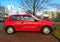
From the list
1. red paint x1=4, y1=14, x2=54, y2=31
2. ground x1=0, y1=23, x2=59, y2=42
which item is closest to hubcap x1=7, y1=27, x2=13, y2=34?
red paint x1=4, y1=14, x2=54, y2=31

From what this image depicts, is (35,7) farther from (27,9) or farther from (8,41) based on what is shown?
(8,41)

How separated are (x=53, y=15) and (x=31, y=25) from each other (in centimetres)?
11862

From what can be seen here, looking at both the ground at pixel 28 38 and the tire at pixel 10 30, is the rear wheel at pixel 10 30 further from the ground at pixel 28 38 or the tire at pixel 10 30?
the ground at pixel 28 38

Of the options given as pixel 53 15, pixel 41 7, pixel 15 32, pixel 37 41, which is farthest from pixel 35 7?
pixel 53 15

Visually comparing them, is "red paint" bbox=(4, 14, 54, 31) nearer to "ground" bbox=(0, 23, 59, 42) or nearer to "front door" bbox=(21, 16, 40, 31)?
"front door" bbox=(21, 16, 40, 31)

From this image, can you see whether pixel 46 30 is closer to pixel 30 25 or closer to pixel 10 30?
pixel 30 25

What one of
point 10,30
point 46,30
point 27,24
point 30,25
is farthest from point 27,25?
point 46,30

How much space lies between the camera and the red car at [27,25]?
15.0 metres

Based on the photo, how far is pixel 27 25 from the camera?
1504 centimetres

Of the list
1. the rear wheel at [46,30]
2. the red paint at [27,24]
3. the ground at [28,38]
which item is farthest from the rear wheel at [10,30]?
the rear wheel at [46,30]

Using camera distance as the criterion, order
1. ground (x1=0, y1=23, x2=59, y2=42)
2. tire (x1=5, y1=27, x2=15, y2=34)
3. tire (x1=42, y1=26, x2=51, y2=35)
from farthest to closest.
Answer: tire (x1=5, y1=27, x2=15, y2=34), tire (x1=42, y1=26, x2=51, y2=35), ground (x1=0, y1=23, x2=59, y2=42)

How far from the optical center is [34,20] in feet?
49.7

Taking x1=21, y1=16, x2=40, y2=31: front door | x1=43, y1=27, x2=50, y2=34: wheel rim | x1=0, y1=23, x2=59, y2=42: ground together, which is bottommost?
x1=0, y1=23, x2=59, y2=42: ground

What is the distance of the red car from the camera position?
15.0 meters
